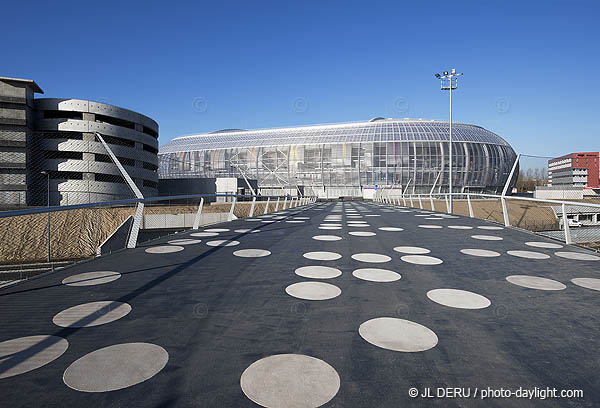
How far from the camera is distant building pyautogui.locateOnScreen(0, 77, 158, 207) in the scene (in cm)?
3331

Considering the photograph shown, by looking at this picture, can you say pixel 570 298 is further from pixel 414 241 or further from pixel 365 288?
pixel 414 241

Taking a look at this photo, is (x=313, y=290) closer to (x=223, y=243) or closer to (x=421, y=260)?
(x=421, y=260)

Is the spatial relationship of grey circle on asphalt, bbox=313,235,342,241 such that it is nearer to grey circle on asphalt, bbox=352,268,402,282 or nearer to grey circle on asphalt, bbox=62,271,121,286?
grey circle on asphalt, bbox=352,268,402,282

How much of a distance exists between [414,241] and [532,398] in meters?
4.69

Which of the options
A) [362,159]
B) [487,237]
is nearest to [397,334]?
[487,237]

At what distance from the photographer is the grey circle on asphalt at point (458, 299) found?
2494mm

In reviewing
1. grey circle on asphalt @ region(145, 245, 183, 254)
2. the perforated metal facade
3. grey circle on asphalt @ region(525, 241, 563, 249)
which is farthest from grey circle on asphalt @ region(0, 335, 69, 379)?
the perforated metal facade

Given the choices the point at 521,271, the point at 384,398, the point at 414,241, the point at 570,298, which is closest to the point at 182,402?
the point at 384,398

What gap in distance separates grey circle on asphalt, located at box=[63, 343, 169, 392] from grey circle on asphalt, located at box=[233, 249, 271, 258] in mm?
2673

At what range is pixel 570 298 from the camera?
2.66 m

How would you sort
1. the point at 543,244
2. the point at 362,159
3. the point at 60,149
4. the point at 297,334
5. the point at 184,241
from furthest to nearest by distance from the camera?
1. the point at 362,159
2. the point at 60,149
3. the point at 184,241
4. the point at 543,244
5. the point at 297,334

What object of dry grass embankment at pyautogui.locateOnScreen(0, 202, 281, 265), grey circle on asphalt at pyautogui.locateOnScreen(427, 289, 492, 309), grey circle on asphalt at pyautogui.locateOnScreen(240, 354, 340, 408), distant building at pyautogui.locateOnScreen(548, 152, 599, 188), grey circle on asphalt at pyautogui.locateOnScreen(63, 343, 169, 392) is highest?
distant building at pyautogui.locateOnScreen(548, 152, 599, 188)

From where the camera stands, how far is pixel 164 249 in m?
4.95

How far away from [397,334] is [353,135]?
7760 cm
